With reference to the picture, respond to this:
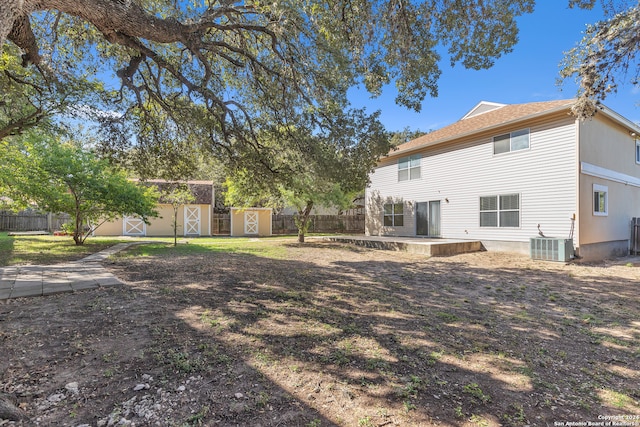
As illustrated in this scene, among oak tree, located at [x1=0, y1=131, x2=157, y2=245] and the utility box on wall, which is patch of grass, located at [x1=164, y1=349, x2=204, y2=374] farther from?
the utility box on wall

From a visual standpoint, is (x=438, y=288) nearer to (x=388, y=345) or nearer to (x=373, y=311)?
(x=373, y=311)

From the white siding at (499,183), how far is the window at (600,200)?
138cm

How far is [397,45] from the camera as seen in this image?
515 centimetres

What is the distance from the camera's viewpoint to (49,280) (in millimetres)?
5102

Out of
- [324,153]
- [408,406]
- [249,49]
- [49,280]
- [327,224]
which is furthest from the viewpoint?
[327,224]

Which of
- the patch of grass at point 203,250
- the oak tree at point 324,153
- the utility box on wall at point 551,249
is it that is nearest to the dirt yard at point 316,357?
the oak tree at point 324,153

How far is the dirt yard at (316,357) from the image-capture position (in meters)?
2.02

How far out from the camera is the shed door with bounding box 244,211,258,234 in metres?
21.8

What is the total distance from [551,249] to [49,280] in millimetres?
12402

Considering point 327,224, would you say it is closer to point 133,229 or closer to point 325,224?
point 325,224

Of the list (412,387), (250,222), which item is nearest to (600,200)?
(412,387)

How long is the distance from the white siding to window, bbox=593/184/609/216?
1381 mm

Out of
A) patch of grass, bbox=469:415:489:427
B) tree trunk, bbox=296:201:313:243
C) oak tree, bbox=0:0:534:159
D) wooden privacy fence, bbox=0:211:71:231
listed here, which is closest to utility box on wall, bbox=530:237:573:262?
oak tree, bbox=0:0:534:159

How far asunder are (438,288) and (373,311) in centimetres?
229
